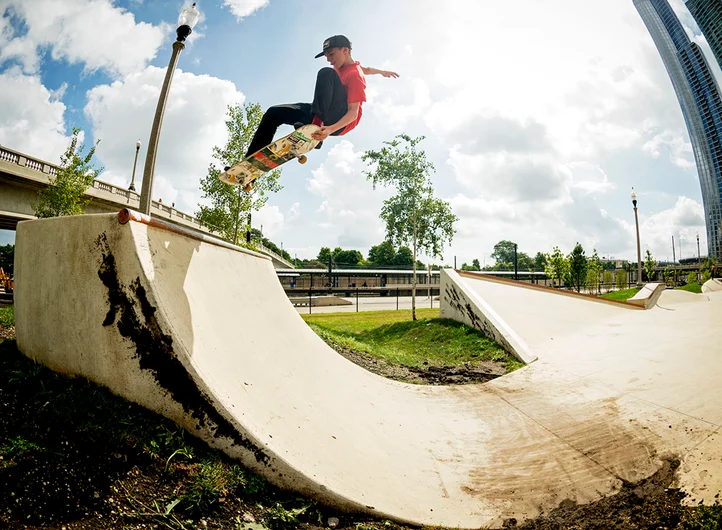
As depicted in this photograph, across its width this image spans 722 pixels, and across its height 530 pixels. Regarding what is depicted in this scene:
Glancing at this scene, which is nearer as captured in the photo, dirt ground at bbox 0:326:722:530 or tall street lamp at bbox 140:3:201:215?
dirt ground at bbox 0:326:722:530

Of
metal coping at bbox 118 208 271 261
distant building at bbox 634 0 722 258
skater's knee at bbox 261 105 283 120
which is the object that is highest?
distant building at bbox 634 0 722 258

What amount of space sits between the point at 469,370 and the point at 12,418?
6.18m

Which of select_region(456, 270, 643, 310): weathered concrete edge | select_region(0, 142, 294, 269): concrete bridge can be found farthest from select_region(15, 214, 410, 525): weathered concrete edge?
select_region(0, 142, 294, 269): concrete bridge

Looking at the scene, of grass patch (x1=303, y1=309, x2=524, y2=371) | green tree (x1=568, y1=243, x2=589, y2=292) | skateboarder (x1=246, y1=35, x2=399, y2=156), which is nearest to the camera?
skateboarder (x1=246, y1=35, x2=399, y2=156)

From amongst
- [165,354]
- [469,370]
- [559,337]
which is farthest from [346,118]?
[559,337]

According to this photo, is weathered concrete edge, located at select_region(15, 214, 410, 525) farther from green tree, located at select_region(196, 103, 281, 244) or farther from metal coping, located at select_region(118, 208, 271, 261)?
green tree, located at select_region(196, 103, 281, 244)

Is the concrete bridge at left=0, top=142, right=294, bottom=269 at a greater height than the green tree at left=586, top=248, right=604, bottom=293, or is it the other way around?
the concrete bridge at left=0, top=142, right=294, bottom=269

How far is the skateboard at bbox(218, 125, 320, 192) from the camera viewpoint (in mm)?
4052

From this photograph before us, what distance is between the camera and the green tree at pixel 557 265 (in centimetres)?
2749

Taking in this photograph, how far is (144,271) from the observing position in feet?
7.49

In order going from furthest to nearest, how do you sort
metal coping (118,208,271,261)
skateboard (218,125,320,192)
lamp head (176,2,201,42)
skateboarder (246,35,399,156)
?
lamp head (176,2,201,42)
skateboard (218,125,320,192)
skateboarder (246,35,399,156)
metal coping (118,208,271,261)

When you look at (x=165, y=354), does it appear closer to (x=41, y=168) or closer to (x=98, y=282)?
(x=98, y=282)

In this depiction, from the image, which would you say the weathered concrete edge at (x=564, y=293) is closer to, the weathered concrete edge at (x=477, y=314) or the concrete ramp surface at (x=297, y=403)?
the weathered concrete edge at (x=477, y=314)

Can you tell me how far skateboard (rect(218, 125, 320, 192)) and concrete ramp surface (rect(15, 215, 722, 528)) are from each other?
1.22 m
